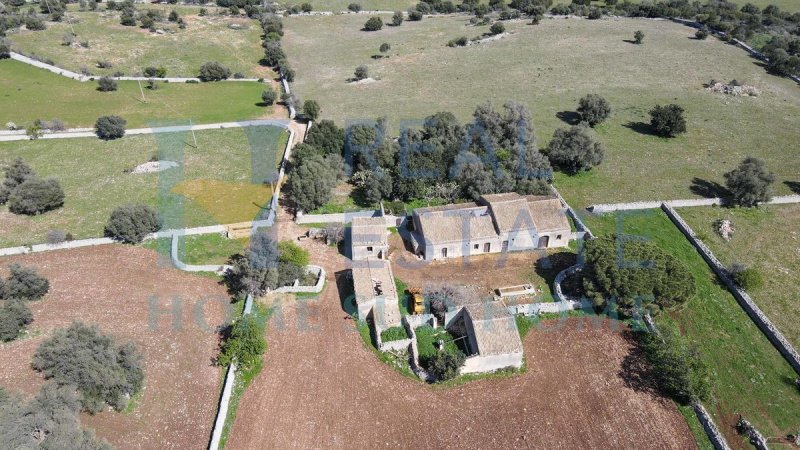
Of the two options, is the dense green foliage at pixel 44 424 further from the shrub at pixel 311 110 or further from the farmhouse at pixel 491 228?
the shrub at pixel 311 110

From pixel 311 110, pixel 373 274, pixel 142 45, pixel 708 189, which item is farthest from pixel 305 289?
pixel 142 45

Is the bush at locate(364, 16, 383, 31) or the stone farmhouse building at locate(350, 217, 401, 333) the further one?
the bush at locate(364, 16, 383, 31)

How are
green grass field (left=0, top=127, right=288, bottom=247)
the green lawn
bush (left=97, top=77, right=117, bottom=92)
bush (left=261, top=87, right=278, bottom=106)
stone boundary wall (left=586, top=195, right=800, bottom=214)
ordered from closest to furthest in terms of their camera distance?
green grass field (left=0, top=127, right=288, bottom=247) < stone boundary wall (left=586, top=195, right=800, bottom=214) < the green lawn < bush (left=261, top=87, right=278, bottom=106) < bush (left=97, top=77, right=117, bottom=92)

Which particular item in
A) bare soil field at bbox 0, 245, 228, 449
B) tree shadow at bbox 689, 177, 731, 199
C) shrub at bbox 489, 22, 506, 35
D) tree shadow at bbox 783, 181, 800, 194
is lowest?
bare soil field at bbox 0, 245, 228, 449

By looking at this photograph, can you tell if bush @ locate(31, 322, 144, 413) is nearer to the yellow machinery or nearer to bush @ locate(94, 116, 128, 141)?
the yellow machinery

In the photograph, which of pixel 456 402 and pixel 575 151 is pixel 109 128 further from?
pixel 575 151

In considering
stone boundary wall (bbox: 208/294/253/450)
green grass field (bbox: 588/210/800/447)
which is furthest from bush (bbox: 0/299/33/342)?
green grass field (bbox: 588/210/800/447)

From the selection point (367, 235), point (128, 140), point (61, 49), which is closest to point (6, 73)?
point (61, 49)

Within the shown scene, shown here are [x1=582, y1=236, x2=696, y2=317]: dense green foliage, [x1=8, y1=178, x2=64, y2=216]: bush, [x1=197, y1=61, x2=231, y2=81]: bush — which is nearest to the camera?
[x1=582, y1=236, x2=696, y2=317]: dense green foliage
